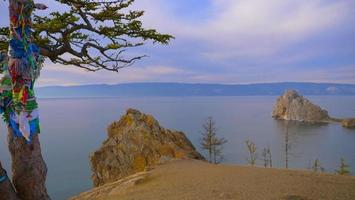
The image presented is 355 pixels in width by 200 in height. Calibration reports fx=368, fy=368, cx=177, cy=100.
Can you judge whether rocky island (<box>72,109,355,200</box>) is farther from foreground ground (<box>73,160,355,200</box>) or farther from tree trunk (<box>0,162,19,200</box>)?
tree trunk (<box>0,162,19,200</box>)

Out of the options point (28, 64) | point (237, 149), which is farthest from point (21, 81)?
point (237, 149)

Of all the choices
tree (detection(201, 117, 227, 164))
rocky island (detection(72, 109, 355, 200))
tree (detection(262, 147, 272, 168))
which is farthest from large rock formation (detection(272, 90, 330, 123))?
rocky island (detection(72, 109, 355, 200))

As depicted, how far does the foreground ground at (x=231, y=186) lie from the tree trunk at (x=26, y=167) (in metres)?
2.15

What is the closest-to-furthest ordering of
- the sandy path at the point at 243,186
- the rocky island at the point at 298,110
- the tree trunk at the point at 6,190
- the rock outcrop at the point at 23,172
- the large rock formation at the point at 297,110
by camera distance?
the tree trunk at the point at 6,190 < the rock outcrop at the point at 23,172 < the sandy path at the point at 243,186 < the rocky island at the point at 298,110 < the large rock formation at the point at 297,110

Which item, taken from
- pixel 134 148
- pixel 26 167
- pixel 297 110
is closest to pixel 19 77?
pixel 26 167

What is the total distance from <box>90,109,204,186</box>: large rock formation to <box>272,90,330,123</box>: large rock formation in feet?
491

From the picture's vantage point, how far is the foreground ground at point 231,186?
25.6 ft

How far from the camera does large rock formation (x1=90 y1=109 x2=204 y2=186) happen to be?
60.0 ft

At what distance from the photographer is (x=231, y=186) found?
8.54m

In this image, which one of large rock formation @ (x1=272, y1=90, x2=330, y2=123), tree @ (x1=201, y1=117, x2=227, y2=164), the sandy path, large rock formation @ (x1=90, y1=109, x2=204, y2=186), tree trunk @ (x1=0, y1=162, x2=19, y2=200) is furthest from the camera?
large rock formation @ (x1=272, y1=90, x2=330, y2=123)

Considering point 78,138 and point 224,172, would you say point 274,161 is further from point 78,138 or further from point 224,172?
point 224,172

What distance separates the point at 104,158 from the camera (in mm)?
22312

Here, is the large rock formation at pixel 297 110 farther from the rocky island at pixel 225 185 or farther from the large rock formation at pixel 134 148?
the rocky island at pixel 225 185

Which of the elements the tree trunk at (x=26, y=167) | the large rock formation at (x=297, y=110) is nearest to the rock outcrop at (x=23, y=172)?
the tree trunk at (x=26, y=167)
